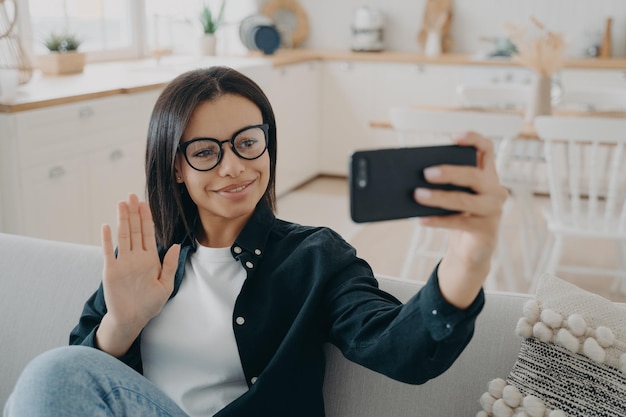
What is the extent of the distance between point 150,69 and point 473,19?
7.73ft

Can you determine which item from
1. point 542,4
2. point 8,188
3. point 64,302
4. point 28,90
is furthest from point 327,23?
point 64,302

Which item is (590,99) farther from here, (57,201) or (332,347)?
(332,347)

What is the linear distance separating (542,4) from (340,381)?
438cm

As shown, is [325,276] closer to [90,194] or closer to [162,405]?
[162,405]

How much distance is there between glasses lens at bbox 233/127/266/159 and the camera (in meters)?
1.25

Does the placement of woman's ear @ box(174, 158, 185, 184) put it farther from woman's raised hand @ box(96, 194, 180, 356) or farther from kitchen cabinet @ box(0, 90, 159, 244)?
kitchen cabinet @ box(0, 90, 159, 244)

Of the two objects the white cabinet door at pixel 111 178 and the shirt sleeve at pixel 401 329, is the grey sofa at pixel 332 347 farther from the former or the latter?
the white cabinet door at pixel 111 178

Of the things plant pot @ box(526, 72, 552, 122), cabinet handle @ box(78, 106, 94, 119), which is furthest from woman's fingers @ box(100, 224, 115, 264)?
plant pot @ box(526, 72, 552, 122)

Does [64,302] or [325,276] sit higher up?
[325,276]

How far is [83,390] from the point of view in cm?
108

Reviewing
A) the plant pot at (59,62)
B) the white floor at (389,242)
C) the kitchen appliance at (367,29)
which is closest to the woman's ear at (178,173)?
the white floor at (389,242)

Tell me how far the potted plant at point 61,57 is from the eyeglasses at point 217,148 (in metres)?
2.61

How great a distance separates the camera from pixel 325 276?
46.6 inches

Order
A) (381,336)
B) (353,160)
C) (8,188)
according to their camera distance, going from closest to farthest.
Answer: (353,160) < (381,336) < (8,188)
